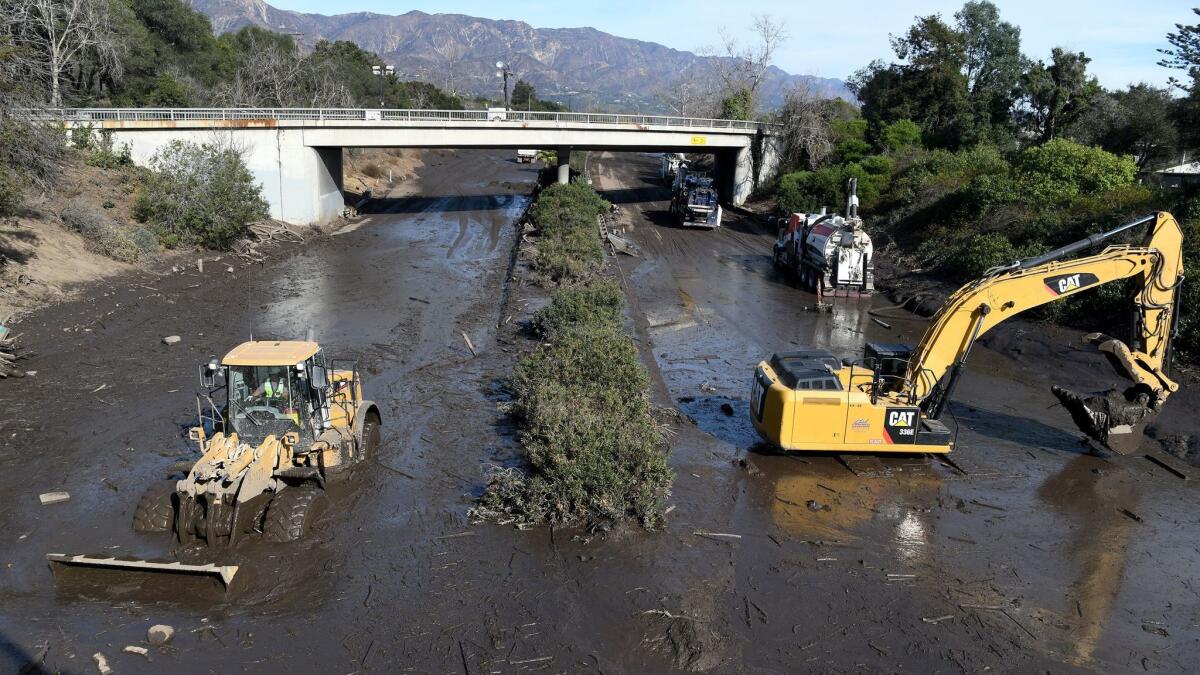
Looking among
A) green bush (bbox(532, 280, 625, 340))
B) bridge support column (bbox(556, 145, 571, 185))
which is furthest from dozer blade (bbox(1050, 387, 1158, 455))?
bridge support column (bbox(556, 145, 571, 185))

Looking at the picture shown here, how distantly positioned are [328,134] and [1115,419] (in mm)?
32927

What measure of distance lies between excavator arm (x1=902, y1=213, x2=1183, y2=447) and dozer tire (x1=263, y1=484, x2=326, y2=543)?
983 centimetres

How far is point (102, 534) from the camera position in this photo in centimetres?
1152

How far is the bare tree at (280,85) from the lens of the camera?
169 feet

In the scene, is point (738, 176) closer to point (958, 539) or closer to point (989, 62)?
point (989, 62)

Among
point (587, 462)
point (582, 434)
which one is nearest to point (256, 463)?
point (587, 462)

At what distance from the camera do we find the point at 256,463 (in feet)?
35.4

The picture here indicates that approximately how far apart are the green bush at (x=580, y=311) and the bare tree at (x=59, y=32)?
2522 centimetres

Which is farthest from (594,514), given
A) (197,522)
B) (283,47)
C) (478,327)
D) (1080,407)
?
(283,47)

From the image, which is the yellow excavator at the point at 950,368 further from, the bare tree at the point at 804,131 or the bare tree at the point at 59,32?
the bare tree at the point at 804,131

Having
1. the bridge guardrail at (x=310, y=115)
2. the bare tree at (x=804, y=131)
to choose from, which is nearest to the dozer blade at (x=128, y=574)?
the bridge guardrail at (x=310, y=115)

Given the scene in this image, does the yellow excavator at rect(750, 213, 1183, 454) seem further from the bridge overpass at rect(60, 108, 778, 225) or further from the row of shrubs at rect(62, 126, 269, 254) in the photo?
the bridge overpass at rect(60, 108, 778, 225)

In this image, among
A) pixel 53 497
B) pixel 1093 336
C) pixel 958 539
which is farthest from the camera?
pixel 1093 336

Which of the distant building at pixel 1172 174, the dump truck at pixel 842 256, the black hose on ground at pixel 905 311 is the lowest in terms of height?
the black hose on ground at pixel 905 311
